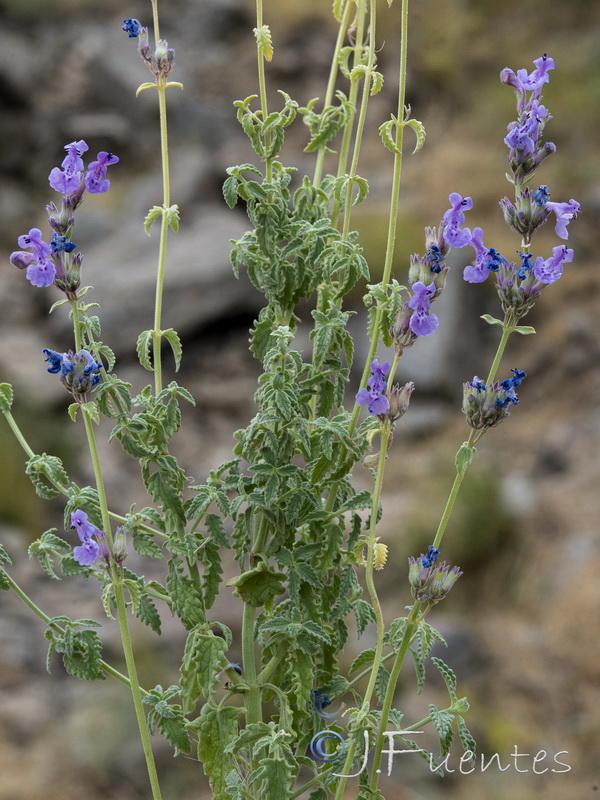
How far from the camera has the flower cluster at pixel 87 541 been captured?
853 millimetres

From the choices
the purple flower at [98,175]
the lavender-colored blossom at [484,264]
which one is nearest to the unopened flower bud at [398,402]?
the lavender-colored blossom at [484,264]

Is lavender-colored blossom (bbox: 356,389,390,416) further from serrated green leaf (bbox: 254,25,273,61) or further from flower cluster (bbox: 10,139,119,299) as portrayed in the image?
serrated green leaf (bbox: 254,25,273,61)

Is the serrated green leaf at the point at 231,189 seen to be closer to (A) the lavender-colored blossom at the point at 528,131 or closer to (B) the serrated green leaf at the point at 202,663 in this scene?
(A) the lavender-colored blossom at the point at 528,131

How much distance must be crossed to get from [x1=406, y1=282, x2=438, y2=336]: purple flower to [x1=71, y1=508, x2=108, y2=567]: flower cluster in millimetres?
328

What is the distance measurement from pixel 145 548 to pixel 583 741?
2.30 metres

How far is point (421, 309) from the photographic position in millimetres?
820

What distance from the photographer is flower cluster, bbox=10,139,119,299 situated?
0.83 m

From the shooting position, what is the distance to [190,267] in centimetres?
396

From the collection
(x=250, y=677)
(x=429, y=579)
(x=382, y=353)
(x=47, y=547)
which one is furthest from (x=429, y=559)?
(x=382, y=353)

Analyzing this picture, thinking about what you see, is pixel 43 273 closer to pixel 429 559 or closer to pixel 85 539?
pixel 85 539

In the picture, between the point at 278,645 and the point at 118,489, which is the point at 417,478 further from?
the point at 278,645

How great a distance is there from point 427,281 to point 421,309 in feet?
0.09

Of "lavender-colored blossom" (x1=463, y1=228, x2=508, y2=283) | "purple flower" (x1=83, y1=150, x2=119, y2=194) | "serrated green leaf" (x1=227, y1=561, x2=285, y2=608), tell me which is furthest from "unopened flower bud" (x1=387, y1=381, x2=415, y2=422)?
"purple flower" (x1=83, y1=150, x2=119, y2=194)

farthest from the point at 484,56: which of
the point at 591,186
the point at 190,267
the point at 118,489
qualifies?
the point at 118,489
